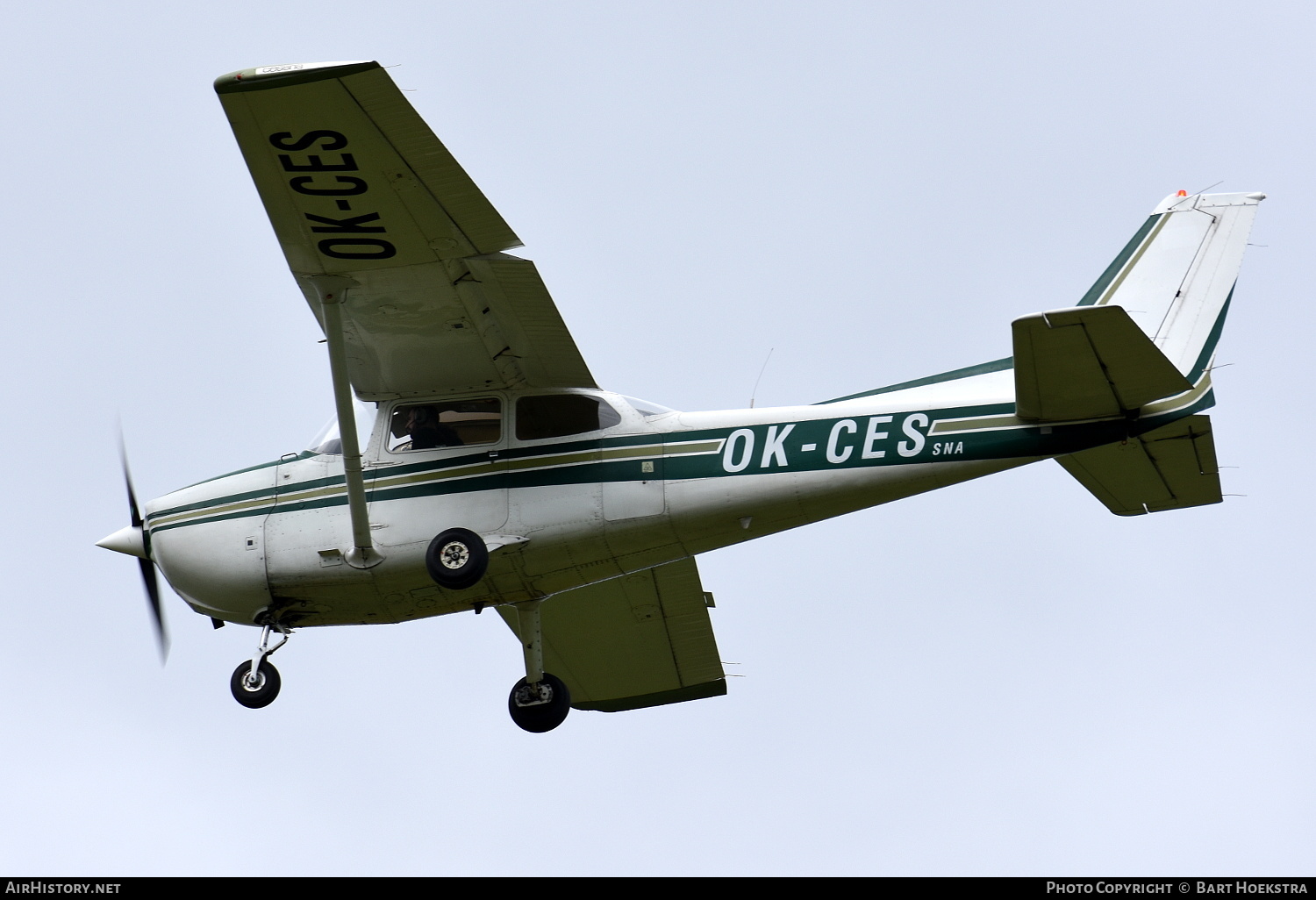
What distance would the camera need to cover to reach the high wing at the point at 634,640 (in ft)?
52.8

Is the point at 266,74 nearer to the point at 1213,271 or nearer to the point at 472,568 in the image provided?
the point at 472,568

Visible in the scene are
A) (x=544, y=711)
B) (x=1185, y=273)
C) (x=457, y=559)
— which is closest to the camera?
(x=457, y=559)

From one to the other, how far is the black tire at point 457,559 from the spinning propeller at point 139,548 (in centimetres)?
321

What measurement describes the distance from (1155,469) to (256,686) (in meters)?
7.81

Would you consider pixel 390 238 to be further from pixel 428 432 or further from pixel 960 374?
pixel 960 374

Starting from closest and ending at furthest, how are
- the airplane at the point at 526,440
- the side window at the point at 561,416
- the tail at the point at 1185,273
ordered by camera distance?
1. the airplane at the point at 526,440
2. the tail at the point at 1185,273
3. the side window at the point at 561,416

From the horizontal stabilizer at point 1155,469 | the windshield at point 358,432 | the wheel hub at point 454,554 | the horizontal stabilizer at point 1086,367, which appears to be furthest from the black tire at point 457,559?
the horizontal stabilizer at point 1155,469

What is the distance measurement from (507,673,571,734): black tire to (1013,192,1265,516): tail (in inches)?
193

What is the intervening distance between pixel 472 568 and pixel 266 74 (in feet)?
14.1

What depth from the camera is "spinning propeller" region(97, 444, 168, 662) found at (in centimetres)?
1516

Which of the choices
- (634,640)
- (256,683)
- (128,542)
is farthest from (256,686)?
(634,640)

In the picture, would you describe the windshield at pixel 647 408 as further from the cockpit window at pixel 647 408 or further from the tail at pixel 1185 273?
the tail at pixel 1185 273

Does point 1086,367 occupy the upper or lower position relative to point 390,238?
lower

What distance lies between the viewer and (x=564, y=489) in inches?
544
